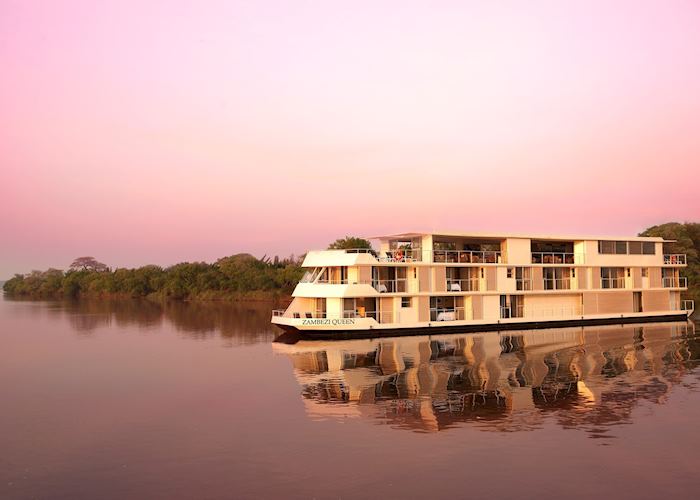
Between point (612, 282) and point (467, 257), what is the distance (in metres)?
13.4

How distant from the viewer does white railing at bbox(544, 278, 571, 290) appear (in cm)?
4538

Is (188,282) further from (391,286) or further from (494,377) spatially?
(494,377)

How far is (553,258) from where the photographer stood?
45.8m

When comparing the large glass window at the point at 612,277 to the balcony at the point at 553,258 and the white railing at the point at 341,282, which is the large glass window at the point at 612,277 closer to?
the balcony at the point at 553,258

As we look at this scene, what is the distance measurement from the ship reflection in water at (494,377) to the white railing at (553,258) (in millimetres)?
6928

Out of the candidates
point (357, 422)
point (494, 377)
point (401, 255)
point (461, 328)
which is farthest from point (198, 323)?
point (357, 422)

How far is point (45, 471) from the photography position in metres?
15.0

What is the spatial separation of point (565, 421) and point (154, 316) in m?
55.2

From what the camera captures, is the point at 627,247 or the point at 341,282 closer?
the point at 341,282

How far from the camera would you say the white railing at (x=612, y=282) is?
4731cm

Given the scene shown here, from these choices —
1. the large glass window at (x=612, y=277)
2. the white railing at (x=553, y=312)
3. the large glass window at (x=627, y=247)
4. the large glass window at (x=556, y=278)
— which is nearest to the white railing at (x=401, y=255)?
the white railing at (x=553, y=312)

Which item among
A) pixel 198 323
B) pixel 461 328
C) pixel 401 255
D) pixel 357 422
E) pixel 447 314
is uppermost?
pixel 401 255

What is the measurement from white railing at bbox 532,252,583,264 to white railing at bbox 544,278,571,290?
138 centimetres

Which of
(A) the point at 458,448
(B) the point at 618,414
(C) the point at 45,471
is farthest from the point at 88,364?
(B) the point at 618,414
